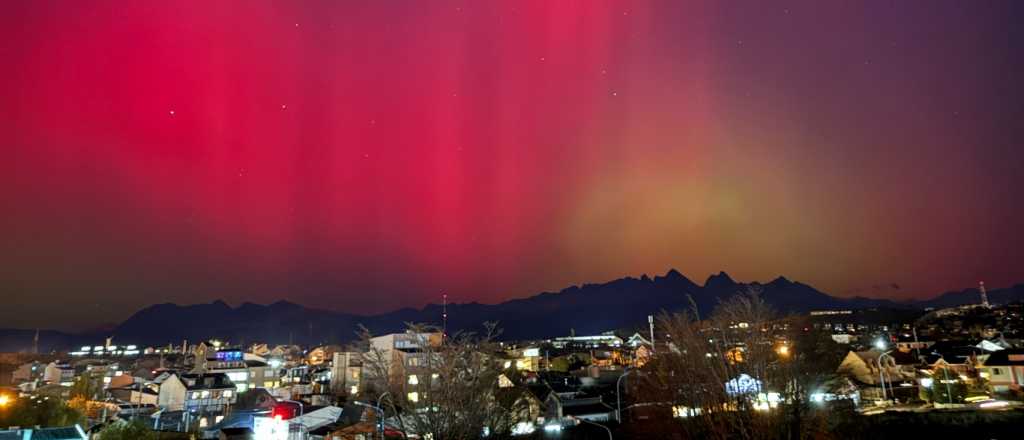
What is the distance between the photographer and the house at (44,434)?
85.6 ft

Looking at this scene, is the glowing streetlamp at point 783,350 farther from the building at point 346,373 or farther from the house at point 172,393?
the house at point 172,393

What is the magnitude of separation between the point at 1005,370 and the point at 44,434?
65058 mm

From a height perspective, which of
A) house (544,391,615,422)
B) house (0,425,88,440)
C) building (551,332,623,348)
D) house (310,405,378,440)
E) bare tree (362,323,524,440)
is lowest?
building (551,332,623,348)

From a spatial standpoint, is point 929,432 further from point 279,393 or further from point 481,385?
point 279,393

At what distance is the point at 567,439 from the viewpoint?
35625mm

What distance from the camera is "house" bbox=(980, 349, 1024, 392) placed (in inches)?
1666

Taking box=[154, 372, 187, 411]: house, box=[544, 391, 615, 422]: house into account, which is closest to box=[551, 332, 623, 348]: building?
box=[544, 391, 615, 422]: house

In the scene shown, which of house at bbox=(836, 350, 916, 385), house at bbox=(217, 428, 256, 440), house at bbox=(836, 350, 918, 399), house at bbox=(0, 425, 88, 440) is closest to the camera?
house at bbox=(0, 425, 88, 440)

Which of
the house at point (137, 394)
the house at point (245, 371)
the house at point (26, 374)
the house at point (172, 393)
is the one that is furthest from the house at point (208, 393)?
the house at point (26, 374)

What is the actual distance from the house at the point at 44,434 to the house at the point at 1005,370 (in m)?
62.9

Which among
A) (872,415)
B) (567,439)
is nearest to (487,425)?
(567,439)

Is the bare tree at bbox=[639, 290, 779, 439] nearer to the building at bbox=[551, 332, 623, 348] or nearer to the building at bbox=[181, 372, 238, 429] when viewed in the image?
the building at bbox=[181, 372, 238, 429]

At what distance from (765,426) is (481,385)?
13186mm

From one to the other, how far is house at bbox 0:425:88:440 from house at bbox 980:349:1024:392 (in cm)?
6293
